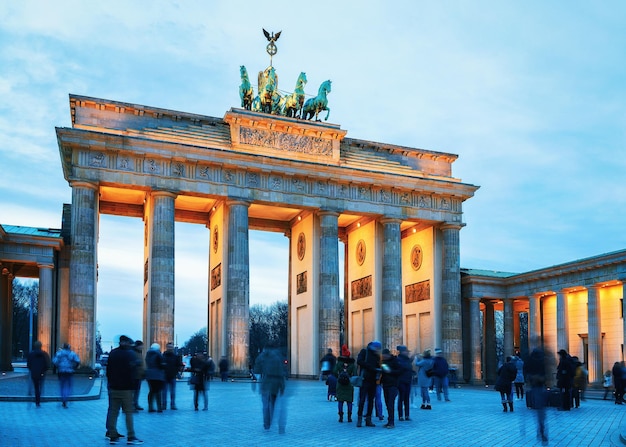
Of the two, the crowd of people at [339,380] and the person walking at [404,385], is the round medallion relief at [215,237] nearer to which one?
the crowd of people at [339,380]

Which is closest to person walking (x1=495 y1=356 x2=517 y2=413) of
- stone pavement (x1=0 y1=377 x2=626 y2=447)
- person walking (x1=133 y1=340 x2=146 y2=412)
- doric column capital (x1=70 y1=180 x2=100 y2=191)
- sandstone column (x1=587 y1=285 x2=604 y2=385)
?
stone pavement (x1=0 y1=377 x2=626 y2=447)

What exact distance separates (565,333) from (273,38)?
85.5 ft

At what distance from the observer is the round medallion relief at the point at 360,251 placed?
51.8m

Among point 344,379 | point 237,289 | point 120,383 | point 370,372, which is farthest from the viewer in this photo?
point 237,289

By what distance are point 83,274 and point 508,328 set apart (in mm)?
28436

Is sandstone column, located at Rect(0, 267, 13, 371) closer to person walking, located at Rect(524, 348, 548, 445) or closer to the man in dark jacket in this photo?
the man in dark jacket

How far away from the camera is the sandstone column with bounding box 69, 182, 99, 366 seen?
40.0 metres

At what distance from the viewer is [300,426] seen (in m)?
16.8

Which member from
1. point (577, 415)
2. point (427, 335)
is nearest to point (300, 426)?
point (577, 415)

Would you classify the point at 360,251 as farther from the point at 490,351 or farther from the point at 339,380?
the point at 339,380

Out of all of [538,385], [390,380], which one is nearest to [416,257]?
[390,380]

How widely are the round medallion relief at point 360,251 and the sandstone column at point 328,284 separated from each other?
511 centimetres

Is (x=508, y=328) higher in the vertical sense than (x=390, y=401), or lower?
higher

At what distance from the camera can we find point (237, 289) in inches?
1725
